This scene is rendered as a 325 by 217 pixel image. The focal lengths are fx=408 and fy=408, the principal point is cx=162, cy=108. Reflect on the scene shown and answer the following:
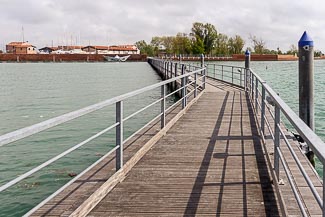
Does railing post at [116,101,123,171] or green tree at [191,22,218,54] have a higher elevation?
green tree at [191,22,218,54]

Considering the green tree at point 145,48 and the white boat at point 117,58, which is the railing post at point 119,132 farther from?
the green tree at point 145,48

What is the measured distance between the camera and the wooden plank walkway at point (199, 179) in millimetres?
4113

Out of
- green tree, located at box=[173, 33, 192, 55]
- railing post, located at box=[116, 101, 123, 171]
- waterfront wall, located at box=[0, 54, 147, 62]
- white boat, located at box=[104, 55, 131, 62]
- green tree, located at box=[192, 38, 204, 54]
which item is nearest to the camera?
railing post, located at box=[116, 101, 123, 171]

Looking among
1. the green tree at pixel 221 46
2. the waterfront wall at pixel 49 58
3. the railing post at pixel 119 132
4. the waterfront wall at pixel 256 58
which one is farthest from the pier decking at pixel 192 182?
the waterfront wall at pixel 49 58

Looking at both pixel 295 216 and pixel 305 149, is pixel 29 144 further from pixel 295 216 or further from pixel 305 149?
pixel 295 216

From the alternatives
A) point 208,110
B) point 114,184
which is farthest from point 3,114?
point 114,184

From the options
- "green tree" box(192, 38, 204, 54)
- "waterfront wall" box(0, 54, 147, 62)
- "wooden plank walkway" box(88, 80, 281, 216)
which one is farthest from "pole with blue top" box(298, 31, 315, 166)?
"waterfront wall" box(0, 54, 147, 62)

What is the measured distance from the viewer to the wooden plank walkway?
13.5ft

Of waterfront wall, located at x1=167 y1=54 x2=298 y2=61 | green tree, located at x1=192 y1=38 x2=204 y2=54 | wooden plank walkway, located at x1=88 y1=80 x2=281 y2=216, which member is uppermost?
green tree, located at x1=192 y1=38 x2=204 y2=54

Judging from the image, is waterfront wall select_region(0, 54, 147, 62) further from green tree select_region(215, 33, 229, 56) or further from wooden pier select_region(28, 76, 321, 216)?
wooden pier select_region(28, 76, 321, 216)

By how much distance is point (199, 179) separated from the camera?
505cm

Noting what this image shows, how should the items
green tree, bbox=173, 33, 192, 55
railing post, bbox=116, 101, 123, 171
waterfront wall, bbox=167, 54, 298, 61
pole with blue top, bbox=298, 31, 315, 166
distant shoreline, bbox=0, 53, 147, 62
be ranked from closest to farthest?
railing post, bbox=116, 101, 123, 171 → pole with blue top, bbox=298, 31, 315, 166 → waterfront wall, bbox=167, 54, 298, 61 → green tree, bbox=173, 33, 192, 55 → distant shoreline, bbox=0, 53, 147, 62

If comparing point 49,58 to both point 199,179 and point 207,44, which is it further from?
point 199,179

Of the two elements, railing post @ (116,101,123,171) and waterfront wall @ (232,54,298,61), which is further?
waterfront wall @ (232,54,298,61)
